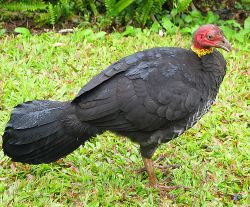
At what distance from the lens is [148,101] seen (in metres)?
4.36

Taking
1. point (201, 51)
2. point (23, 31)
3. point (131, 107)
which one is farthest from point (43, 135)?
point (23, 31)

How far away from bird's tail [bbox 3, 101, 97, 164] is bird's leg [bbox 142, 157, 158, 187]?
612 millimetres

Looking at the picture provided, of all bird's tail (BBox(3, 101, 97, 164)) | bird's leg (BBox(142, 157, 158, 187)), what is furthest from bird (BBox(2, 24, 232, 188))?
bird's leg (BBox(142, 157, 158, 187))

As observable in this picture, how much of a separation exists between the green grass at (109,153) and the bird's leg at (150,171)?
0.09m

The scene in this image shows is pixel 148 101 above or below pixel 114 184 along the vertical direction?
above

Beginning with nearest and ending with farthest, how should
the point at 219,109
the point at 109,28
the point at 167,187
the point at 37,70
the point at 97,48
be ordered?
the point at 167,187
the point at 219,109
the point at 37,70
the point at 97,48
the point at 109,28

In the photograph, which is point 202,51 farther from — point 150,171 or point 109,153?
point 109,153

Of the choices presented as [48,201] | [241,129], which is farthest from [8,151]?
[241,129]

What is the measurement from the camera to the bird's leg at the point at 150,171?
4828 mm

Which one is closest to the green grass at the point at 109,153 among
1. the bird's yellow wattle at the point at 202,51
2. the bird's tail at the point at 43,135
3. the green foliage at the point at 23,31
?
the green foliage at the point at 23,31

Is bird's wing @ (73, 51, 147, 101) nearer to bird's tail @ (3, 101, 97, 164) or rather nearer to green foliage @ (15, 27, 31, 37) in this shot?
bird's tail @ (3, 101, 97, 164)

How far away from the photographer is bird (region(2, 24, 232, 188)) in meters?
4.38

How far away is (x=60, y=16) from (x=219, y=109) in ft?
10.3

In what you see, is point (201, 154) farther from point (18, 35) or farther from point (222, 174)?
point (18, 35)
